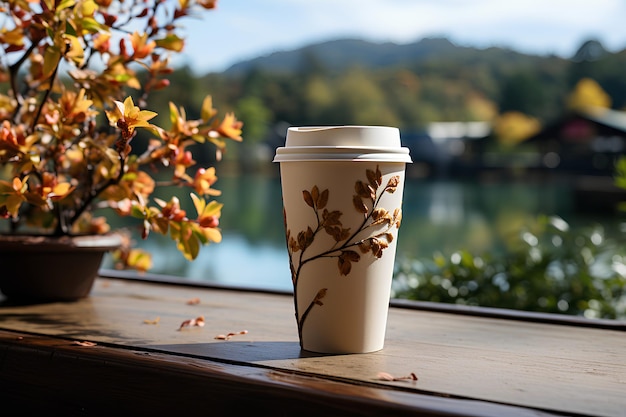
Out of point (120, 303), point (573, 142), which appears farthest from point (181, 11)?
point (573, 142)

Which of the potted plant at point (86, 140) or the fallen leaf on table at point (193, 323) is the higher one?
the potted plant at point (86, 140)

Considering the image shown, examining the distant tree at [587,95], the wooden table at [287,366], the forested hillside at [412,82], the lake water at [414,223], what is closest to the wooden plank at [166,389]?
the wooden table at [287,366]

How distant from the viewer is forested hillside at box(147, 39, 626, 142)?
23.5 meters

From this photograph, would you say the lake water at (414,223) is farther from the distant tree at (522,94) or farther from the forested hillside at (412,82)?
the distant tree at (522,94)

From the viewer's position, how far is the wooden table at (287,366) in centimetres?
78

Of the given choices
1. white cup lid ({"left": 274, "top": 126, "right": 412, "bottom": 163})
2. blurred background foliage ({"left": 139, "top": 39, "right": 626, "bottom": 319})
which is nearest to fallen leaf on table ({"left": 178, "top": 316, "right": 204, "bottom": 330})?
white cup lid ({"left": 274, "top": 126, "right": 412, "bottom": 163})

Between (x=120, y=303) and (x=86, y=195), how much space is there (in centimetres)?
25

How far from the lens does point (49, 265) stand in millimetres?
1374

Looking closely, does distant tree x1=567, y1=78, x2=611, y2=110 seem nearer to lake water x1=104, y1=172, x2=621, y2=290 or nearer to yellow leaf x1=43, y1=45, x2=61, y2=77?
lake water x1=104, y1=172, x2=621, y2=290

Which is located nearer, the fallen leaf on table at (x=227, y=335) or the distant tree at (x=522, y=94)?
the fallen leaf on table at (x=227, y=335)

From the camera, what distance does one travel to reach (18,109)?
4.65 feet

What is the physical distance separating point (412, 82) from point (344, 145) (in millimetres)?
28133

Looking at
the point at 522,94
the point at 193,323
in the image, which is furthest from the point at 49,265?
the point at 522,94

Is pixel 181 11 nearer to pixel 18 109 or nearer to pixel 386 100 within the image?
pixel 18 109
